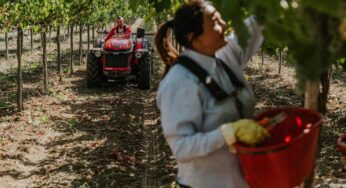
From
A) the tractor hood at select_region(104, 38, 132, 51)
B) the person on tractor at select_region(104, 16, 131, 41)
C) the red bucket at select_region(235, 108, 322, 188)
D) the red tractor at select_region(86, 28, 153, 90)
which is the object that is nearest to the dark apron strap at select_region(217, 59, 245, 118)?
the red bucket at select_region(235, 108, 322, 188)

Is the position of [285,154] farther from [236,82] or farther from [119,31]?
[119,31]

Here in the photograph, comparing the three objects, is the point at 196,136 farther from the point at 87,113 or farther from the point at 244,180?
the point at 87,113

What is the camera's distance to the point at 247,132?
193 centimetres

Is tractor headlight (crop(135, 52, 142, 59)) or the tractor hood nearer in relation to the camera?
the tractor hood

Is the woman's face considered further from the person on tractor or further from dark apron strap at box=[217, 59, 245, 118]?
the person on tractor

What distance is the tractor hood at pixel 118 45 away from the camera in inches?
461

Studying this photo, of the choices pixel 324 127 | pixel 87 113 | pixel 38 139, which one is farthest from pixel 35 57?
pixel 324 127

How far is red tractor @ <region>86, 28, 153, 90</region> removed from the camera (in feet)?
38.2

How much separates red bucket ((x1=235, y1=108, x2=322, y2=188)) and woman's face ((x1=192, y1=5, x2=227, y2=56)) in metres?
0.43

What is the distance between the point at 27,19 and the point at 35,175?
5.40 metres

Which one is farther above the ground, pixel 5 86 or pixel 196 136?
pixel 196 136

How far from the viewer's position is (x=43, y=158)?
7129 mm

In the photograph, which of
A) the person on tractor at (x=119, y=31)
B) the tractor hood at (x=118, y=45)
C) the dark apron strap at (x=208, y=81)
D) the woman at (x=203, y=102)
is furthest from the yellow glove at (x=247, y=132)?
the person on tractor at (x=119, y=31)

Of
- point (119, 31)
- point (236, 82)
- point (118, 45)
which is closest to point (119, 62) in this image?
point (118, 45)
